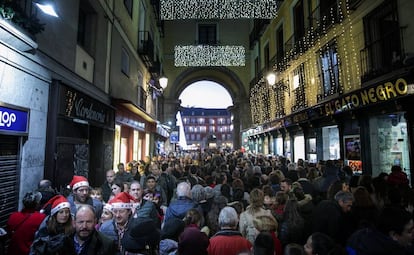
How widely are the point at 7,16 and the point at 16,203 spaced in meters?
3.08

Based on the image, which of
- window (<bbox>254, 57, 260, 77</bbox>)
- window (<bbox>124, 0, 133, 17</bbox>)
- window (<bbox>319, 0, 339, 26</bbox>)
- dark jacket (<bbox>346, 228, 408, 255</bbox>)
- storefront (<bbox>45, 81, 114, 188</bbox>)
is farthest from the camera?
window (<bbox>254, 57, 260, 77</bbox>)

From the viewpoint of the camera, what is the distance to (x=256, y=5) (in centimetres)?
1717

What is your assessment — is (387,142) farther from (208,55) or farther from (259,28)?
(208,55)

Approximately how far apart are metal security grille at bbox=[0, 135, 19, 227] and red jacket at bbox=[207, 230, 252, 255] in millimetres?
3527

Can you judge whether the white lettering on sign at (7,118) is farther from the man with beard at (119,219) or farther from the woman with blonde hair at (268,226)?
the woman with blonde hair at (268,226)

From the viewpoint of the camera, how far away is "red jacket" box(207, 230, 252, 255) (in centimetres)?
287

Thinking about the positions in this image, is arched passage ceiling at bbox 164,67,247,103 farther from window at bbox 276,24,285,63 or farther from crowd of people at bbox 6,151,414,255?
crowd of people at bbox 6,151,414,255

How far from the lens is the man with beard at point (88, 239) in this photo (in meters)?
2.56

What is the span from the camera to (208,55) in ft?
88.3

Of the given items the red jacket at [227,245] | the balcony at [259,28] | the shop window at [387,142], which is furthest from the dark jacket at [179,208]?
the balcony at [259,28]

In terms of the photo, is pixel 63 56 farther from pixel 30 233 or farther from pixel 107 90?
pixel 30 233

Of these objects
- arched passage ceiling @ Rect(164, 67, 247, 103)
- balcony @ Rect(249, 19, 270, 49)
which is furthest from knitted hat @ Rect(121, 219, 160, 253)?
arched passage ceiling @ Rect(164, 67, 247, 103)

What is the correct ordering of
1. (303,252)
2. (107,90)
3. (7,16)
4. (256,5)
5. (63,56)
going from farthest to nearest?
(256,5)
(107,90)
(63,56)
(7,16)
(303,252)

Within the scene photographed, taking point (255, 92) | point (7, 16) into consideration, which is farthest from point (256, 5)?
point (7, 16)
